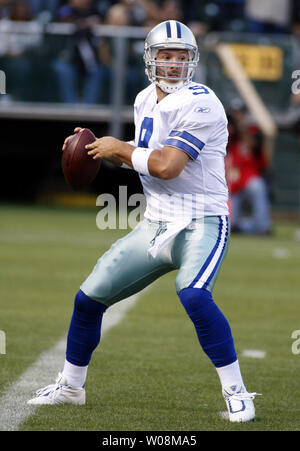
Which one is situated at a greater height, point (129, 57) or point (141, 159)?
point (141, 159)

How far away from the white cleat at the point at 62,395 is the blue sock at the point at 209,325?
2.27 ft

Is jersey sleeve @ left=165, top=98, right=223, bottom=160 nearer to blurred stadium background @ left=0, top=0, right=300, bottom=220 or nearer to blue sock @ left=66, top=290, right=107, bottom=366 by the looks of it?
blue sock @ left=66, top=290, right=107, bottom=366

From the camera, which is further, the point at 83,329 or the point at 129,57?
the point at 129,57

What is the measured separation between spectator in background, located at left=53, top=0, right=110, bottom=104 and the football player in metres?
10.8

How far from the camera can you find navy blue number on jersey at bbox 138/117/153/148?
188 inches

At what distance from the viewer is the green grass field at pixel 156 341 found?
180 inches

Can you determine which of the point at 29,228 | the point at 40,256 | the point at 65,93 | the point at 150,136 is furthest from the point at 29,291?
the point at 65,93

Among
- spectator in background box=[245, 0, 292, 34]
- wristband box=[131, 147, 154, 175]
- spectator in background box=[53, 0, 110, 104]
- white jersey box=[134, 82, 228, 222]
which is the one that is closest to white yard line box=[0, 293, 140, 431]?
white jersey box=[134, 82, 228, 222]

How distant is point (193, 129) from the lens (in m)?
4.52

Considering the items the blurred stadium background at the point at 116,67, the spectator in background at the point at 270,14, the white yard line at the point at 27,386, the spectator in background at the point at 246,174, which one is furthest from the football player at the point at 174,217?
the spectator in background at the point at 270,14

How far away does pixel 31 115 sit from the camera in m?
16.1

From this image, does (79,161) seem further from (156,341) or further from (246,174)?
(246,174)

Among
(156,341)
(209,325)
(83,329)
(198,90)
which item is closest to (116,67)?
(156,341)

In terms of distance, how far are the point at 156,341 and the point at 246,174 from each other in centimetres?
763
